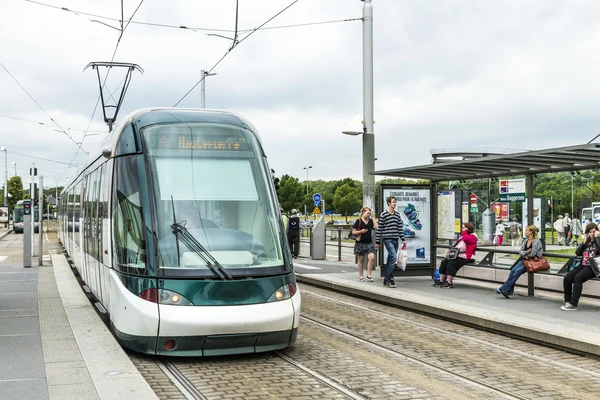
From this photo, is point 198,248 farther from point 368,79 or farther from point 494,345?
point 368,79

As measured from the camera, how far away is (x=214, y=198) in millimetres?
8086

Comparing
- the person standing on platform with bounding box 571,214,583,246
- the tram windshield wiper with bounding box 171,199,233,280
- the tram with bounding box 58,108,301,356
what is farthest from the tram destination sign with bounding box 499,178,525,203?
the tram windshield wiper with bounding box 171,199,233,280

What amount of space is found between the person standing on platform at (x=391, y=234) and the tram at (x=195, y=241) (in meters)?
6.42

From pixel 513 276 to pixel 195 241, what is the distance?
697 cm

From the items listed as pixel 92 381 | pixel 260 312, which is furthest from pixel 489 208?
pixel 92 381

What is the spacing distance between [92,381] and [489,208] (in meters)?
10.0

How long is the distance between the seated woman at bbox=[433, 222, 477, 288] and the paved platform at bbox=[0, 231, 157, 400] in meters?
7.02

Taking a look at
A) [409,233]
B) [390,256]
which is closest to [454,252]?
[390,256]

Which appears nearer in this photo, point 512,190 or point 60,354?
point 60,354

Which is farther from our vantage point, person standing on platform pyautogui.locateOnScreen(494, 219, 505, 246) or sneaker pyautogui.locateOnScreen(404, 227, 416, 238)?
sneaker pyautogui.locateOnScreen(404, 227, 416, 238)

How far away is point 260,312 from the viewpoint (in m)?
7.54

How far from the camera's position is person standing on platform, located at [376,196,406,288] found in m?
14.6

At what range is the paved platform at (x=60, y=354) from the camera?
612cm

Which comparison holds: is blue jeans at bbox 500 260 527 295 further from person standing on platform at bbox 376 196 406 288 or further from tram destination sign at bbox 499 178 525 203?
person standing on platform at bbox 376 196 406 288
